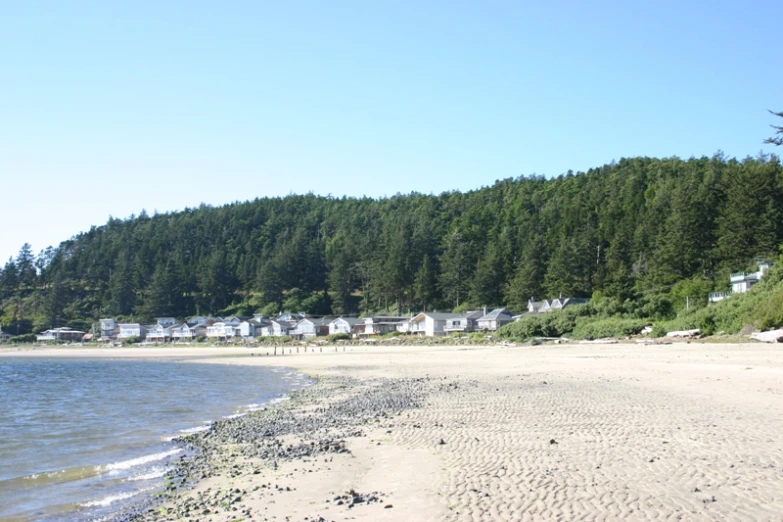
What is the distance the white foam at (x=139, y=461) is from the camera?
11.9 m

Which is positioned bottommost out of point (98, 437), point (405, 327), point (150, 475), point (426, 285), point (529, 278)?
point (98, 437)

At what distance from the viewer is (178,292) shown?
14512 centimetres

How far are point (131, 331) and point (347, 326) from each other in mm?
53645

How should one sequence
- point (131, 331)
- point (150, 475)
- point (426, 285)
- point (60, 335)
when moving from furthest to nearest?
point (60, 335) → point (131, 331) → point (426, 285) → point (150, 475)

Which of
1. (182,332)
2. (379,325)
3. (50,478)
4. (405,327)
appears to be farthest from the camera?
(182,332)

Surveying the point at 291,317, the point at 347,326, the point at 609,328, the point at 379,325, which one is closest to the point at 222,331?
the point at 291,317

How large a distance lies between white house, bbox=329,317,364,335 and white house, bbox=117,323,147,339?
45.5m

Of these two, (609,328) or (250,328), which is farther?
(250,328)

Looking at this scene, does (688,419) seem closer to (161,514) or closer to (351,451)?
(351,451)

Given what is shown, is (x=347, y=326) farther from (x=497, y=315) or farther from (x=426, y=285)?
(x=497, y=315)

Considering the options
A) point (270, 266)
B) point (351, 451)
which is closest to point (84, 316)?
point (270, 266)

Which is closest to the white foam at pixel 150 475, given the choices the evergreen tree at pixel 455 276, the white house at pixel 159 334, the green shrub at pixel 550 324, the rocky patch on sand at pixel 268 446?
the rocky patch on sand at pixel 268 446

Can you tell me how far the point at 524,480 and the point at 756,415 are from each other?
241 inches

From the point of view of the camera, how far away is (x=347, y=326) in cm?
10300
